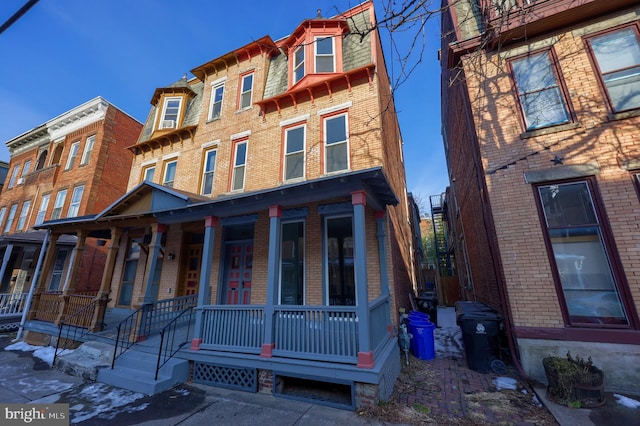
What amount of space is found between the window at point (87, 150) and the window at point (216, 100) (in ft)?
30.6

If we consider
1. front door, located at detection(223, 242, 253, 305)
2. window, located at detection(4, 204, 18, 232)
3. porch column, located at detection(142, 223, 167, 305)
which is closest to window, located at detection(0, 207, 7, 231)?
window, located at detection(4, 204, 18, 232)

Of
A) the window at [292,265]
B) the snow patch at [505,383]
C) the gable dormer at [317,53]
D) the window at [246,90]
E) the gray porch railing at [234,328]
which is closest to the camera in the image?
the snow patch at [505,383]

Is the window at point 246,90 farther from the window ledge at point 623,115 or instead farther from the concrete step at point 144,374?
the window ledge at point 623,115

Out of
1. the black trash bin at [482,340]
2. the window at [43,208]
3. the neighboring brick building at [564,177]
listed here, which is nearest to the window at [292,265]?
the black trash bin at [482,340]

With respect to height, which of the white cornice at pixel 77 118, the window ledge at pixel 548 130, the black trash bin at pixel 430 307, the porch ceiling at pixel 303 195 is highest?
the white cornice at pixel 77 118

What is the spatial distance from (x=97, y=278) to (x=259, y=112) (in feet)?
40.3

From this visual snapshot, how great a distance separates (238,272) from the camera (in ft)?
28.2

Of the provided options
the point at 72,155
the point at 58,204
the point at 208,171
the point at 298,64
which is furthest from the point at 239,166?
the point at 72,155

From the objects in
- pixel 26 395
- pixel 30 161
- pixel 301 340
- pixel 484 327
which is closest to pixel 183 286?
pixel 26 395

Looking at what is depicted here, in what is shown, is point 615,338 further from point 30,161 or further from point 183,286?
point 30,161

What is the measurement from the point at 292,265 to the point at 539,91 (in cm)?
789

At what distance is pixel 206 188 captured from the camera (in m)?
10.3

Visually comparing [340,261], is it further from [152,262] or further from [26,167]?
[26,167]

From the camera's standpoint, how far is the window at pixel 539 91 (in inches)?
245
